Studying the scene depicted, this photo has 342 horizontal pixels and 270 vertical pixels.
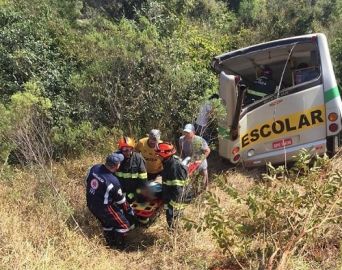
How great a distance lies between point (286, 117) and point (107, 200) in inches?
133

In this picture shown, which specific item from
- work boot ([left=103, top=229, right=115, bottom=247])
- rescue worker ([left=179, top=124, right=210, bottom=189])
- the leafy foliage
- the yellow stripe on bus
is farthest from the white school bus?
work boot ([left=103, top=229, right=115, bottom=247])

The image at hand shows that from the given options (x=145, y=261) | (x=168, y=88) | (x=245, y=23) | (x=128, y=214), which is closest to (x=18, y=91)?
(x=168, y=88)

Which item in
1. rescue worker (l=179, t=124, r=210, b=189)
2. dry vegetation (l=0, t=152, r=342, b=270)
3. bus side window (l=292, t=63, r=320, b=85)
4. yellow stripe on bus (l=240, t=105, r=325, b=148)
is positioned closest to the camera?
dry vegetation (l=0, t=152, r=342, b=270)

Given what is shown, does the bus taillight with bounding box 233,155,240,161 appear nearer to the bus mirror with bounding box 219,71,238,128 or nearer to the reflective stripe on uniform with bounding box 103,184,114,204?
the bus mirror with bounding box 219,71,238,128

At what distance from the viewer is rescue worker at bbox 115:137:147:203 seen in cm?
598

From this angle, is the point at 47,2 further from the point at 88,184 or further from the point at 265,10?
the point at 265,10

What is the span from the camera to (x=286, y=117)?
7445mm

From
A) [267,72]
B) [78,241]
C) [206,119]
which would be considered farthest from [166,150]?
[267,72]

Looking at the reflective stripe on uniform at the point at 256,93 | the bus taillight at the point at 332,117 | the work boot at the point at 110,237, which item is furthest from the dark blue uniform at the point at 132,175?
the reflective stripe on uniform at the point at 256,93

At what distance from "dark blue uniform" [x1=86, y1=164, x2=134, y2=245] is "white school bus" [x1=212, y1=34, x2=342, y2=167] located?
251 centimetres

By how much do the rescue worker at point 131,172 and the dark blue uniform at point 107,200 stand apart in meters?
0.34

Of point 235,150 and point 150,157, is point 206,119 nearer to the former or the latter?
point 235,150

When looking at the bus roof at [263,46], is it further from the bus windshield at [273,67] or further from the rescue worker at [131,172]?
the rescue worker at [131,172]

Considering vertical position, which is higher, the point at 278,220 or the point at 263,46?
the point at 263,46
